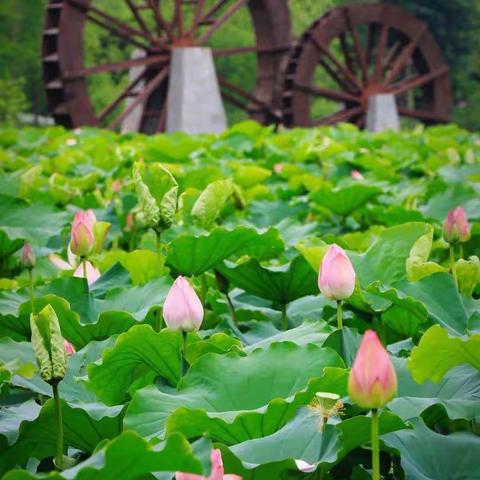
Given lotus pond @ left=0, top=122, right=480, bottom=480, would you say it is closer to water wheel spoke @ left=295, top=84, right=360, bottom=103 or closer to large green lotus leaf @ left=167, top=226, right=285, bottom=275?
large green lotus leaf @ left=167, top=226, right=285, bottom=275

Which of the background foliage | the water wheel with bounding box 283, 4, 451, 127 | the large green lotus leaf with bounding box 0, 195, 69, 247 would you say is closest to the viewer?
the large green lotus leaf with bounding box 0, 195, 69, 247

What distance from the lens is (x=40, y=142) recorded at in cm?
576

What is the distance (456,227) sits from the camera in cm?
153

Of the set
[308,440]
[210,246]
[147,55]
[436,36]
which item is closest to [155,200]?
[210,246]

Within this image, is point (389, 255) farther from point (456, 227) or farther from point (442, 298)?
point (442, 298)

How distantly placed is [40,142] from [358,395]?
5.16m

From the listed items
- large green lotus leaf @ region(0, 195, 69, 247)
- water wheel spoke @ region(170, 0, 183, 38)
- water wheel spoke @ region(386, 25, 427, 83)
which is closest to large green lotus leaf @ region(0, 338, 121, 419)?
large green lotus leaf @ region(0, 195, 69, 247)

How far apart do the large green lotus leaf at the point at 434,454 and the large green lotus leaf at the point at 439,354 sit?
0.05 metres

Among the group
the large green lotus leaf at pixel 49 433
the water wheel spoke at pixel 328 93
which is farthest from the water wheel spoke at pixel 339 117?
the large green lotus leaf at pixel 49 433

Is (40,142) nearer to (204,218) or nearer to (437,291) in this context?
(204,218)

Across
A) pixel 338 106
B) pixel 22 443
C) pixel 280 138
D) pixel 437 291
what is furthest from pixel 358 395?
pixel 338 106

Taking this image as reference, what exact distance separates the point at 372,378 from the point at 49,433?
380mm

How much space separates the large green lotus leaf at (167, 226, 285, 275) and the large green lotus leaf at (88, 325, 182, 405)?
1.06 feet

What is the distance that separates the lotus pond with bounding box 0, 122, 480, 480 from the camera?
2.95 feet
